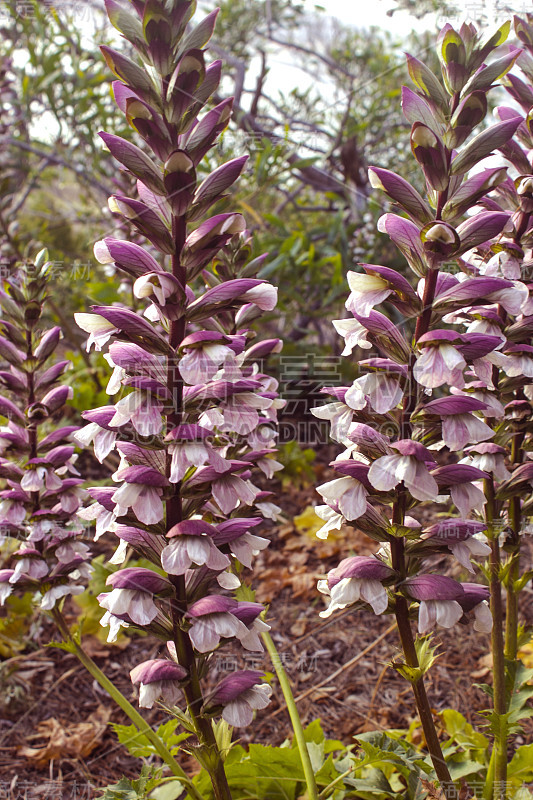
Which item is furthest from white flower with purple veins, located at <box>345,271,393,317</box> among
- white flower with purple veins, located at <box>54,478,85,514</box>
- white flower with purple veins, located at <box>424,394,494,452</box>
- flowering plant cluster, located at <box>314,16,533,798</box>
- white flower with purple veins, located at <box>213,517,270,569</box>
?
white flower with purple veins, located at <box>54,478,85,514</box>

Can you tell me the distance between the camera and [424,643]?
1643 millimetres

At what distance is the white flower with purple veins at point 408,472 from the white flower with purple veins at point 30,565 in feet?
5.12

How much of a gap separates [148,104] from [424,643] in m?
1.62

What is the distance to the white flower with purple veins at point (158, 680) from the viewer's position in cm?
150

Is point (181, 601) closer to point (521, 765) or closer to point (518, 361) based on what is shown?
point (518, 361)

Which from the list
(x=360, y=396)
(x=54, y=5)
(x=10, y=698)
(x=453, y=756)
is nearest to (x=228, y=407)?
(x=360, y=396)

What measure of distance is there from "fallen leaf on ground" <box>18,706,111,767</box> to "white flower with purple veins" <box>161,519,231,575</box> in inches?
79.5

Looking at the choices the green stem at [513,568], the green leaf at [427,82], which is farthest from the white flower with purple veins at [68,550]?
the green leaf at [427,82]

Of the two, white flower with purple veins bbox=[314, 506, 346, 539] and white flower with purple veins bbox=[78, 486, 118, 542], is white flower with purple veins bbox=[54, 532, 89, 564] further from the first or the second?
white flower with purple veins bbox=[314, 506, 346, 539]

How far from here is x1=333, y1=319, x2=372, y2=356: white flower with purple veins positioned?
1.58 metres

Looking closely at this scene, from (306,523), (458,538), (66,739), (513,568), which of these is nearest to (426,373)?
(458,538)

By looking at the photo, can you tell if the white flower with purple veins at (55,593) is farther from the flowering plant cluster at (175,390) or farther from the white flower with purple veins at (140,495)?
the white flower with purple veins at (140,495)

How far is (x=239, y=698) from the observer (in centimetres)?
164

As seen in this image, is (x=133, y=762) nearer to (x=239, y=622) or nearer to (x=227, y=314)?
Answer: (x=239, y=622)
